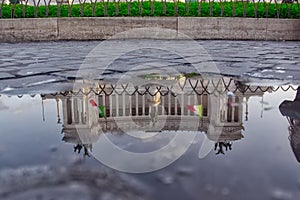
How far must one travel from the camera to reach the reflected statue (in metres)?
1.70

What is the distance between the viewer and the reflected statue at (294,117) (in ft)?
5.58

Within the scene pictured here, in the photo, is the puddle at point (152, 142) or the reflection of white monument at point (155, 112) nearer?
the puddle at point (152, 142)

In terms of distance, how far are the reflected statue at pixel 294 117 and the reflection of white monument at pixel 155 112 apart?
0.83 ft

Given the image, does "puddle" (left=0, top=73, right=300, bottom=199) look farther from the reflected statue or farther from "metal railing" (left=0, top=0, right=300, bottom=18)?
"metal railing" (left=0, top=0, right=300, bottom=18)

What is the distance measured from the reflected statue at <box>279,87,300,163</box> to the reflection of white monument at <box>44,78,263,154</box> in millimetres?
253

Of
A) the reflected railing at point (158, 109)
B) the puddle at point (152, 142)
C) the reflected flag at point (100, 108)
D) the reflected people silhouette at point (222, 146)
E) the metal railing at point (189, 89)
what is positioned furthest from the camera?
the metal railing at point (189, 89)

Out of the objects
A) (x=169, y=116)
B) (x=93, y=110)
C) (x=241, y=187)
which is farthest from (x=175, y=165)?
(x=93, y=110)

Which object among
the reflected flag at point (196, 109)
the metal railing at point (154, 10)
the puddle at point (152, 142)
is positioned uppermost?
the metal railing at point (154, 10)

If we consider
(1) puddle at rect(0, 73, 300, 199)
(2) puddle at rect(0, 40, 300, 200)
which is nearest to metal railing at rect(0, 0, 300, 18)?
(2) puddle at rect(0, 40, 300, 200)

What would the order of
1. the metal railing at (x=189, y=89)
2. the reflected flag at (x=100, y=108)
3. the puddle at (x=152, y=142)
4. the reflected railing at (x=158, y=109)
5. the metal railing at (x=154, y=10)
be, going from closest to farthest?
the puddle at (x=152, y=142), the reflected railing at (x=158, y=109), the reflected flag at (x=100, y=108), the metal railing at (x=189, y=89), the metal railing at (x=154, y=10)

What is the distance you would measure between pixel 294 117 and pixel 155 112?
0.82m

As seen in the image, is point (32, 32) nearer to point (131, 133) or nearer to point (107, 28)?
point (107, 28)

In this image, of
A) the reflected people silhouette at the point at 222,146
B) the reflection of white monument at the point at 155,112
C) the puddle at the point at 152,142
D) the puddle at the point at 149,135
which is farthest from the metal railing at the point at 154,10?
the reflected people silhouette at the point at 222,146

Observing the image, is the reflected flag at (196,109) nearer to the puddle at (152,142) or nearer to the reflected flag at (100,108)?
the puddle at (152,142)
